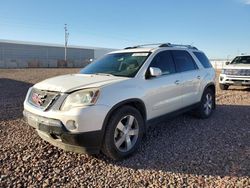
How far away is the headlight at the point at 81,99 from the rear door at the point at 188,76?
2.35 meters

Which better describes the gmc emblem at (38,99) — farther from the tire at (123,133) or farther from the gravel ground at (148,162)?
the tire at (123,133)

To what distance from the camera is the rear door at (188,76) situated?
18.5 ft

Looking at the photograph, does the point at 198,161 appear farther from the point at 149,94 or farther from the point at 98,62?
the point at 98,62

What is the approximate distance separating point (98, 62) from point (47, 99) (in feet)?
6.19

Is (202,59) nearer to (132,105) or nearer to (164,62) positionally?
(164,62)

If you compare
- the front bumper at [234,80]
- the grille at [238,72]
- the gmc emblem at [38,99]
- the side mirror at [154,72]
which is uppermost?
the side mirror at [154,72]

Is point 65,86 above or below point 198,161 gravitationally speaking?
above

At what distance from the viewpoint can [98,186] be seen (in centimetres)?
339

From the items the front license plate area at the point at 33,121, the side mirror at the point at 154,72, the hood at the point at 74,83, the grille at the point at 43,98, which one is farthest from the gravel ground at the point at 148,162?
the side mirror at the point at 154,72

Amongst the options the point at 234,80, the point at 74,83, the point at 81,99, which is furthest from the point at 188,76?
the point at 234,80

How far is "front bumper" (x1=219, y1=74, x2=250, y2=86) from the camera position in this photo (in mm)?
11738

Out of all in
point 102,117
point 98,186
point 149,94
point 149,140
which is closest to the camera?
point 98,186

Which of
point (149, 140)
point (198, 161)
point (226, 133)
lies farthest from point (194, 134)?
point (198, 161)

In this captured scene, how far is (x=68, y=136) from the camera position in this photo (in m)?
3.65
